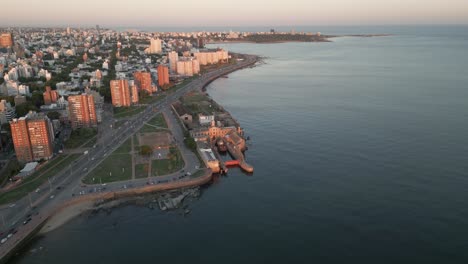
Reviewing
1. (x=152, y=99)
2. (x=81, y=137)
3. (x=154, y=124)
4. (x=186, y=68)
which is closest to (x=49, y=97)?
(x=152, y=99)

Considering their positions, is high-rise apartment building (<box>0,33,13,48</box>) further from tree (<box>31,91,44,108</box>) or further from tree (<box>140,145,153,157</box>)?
tree (<box>140,145,153,157</box>)

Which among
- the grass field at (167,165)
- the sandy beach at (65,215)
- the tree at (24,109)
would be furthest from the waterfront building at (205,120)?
the tree at (24,109)

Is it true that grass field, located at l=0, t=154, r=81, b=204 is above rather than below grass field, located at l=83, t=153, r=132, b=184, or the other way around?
below

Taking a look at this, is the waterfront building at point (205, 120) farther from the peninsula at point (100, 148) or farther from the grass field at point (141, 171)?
the grass field at point (141, 171)

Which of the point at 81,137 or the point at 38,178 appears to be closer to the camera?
the point at 38,178

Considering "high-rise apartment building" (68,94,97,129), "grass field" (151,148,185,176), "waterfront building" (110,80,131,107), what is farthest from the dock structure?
"waterfront building" (110,80,131,107)

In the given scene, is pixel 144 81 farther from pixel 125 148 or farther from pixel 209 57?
pixel 209 57

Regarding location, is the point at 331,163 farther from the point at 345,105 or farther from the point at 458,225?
the point at 345,105
